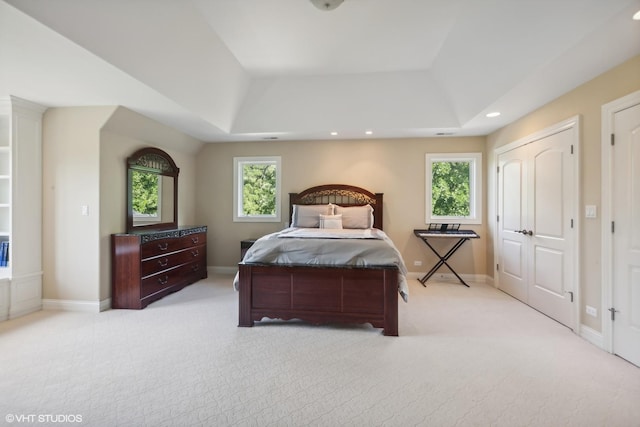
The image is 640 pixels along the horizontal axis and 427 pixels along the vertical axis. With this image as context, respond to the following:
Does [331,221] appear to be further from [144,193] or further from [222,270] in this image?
[144,193]

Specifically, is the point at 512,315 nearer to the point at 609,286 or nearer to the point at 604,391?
the point at 609,286

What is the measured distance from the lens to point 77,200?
334cm

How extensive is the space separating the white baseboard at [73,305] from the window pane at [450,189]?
5.06 meters

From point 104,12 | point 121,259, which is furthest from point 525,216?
point 121,259

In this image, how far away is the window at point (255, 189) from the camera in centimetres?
534

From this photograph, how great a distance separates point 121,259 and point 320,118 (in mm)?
3294

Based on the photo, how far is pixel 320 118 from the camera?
170 inches

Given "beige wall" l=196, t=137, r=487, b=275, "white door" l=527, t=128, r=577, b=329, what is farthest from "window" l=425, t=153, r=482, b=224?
"white door" l=527, t=128, r=577, b=329

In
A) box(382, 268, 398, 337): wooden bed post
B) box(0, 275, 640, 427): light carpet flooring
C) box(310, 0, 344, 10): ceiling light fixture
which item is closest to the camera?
box(0, 275, 640, 427): light carpet flooring

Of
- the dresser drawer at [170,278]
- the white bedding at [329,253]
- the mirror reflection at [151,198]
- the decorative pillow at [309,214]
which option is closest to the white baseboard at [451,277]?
the decorative pillow at [309,214]

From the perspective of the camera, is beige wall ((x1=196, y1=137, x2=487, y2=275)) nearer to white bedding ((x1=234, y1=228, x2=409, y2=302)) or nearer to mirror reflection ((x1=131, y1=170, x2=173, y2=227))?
mirror reflection ((x1=131, y1=170, x2=173, y2=227))

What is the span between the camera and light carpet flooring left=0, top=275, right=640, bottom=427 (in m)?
1.68

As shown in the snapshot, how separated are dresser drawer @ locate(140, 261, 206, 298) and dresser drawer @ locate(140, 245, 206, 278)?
0.21 ft

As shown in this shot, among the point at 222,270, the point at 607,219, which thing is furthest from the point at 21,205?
the point at 607,219
